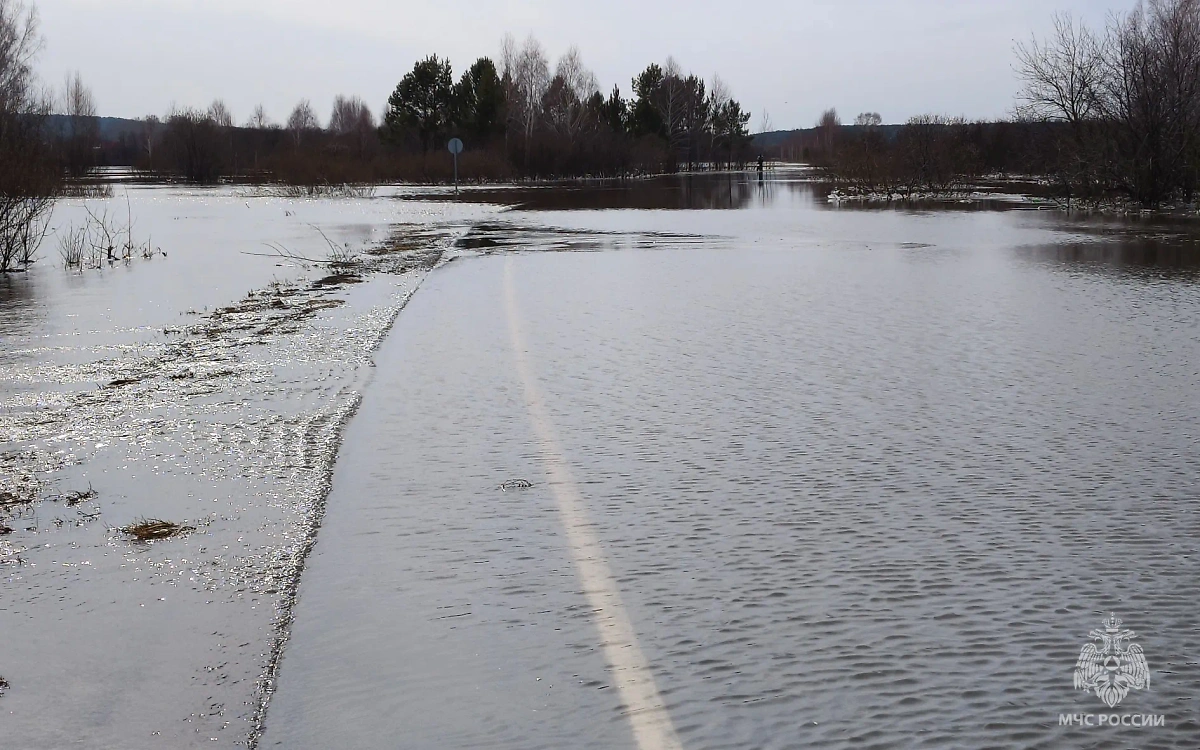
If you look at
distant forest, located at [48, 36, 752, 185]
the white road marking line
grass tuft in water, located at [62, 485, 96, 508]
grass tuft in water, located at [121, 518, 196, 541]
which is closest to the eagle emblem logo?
the white road marking line

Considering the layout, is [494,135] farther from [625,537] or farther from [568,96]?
[625,537]

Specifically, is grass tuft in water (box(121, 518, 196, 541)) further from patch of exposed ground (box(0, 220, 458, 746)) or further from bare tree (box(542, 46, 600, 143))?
bare tree (box(542, 46, 600, 143))

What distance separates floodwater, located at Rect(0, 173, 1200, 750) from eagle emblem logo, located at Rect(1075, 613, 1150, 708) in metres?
0.05

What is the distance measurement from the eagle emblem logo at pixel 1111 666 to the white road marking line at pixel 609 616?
4.64ft

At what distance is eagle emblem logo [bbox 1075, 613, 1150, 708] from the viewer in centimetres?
392

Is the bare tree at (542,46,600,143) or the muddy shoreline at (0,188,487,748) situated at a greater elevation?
the bare tree at (542,46,600,143)

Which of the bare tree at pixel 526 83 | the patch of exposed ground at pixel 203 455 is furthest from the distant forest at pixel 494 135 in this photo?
the patch of exposed ground at pixel 203 455

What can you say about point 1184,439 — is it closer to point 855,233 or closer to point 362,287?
point 362,287

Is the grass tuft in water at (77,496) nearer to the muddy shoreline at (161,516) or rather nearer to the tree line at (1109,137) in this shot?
the muddy shoreline at (161,516)

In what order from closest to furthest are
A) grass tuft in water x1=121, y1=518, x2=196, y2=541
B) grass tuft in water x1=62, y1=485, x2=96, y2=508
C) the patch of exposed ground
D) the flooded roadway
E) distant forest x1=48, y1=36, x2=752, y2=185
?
1. the flooded roadway
2. the patch of exposed ground
3. grass tuft in water x1=121, y1=518, x2=196, y2=541
4. grass tuft in water x1=62, y1=485, x2=96, y2=508
5. distant forest x1=48, y1=36, x2=752, y2=185

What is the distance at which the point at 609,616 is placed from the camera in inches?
181

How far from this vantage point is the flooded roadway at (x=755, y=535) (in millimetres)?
3816

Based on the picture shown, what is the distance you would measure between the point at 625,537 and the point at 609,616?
103 centimetres

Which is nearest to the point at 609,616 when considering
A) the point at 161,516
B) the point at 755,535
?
the point at 755,535
